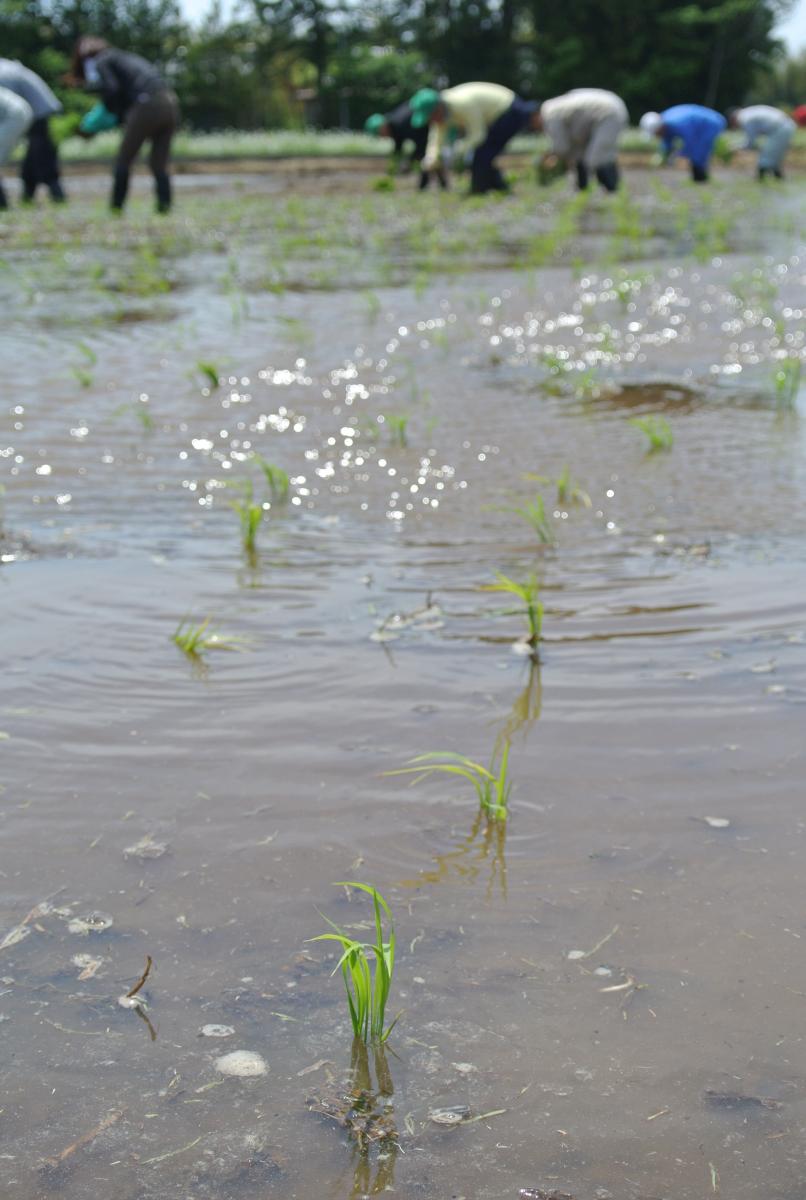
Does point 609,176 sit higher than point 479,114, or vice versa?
point 479,114

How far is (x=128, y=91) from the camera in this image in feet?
35.0

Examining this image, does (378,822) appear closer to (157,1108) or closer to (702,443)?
(157,1108)

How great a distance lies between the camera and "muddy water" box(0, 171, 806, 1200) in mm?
1396

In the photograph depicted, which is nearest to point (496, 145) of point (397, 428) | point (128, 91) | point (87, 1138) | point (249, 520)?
point (128, 91)

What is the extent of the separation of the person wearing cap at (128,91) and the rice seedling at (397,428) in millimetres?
6734

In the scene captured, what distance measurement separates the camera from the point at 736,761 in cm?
215

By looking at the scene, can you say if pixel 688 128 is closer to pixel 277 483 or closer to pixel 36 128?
pixel 36 128

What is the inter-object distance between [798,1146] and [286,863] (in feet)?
2.64

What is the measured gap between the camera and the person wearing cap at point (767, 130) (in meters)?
16.2

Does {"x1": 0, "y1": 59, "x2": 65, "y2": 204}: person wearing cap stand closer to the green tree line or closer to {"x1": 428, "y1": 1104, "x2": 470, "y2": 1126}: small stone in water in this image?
{"x1": 428, "y1": 1104, "x2": 470, "y2": 1126}: small stone in water

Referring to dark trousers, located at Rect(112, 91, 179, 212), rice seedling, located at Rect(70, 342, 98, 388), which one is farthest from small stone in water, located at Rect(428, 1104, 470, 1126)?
dark trousers, located at Rect(112, 91, 179, 212)

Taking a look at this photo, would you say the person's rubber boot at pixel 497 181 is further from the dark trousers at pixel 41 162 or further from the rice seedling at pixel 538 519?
the rice seedling at pixel 538 519

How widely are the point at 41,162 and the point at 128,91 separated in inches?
88.7

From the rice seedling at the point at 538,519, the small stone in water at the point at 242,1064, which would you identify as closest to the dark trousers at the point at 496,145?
the rice seedling at the point at 538,519
